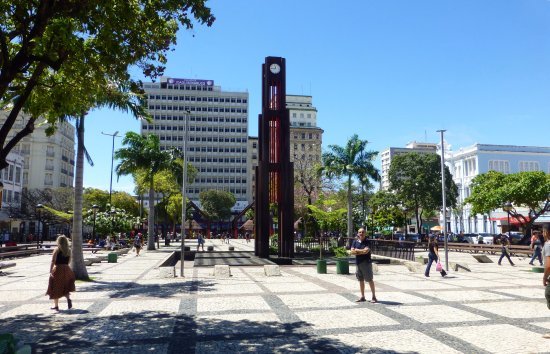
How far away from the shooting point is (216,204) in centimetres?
8006

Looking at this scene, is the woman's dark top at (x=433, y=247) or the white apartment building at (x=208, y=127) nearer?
the woman's dark top at (x=433, y=247)

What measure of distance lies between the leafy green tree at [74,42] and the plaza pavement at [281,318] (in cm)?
342

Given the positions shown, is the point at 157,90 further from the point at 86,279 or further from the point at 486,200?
the point at 86,279

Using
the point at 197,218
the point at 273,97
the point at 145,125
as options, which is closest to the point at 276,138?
the point at 273,97

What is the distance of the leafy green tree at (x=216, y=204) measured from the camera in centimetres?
7950

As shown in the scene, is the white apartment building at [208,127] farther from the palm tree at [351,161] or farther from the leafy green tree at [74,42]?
the leafy green tree at [74,42]

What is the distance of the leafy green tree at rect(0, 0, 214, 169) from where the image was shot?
6.37m

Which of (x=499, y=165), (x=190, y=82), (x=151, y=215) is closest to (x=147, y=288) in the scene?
(x=151, y=215)

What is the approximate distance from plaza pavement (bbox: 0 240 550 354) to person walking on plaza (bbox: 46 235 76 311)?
14.4 inches

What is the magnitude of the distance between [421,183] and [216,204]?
40139mm

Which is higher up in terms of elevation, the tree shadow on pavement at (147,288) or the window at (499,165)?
the window at (499,165)

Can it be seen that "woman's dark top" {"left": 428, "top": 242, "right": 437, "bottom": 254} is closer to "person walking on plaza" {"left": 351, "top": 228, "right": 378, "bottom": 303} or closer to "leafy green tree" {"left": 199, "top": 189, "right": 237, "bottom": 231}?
"person walking on plaza" {"left": 351, "top": 228, "right": 378, "bottom": 303}

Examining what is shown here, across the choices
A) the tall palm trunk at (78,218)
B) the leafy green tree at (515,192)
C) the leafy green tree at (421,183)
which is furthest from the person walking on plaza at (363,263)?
the leafy green tree at (421,183)

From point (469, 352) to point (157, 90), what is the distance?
10898cm
